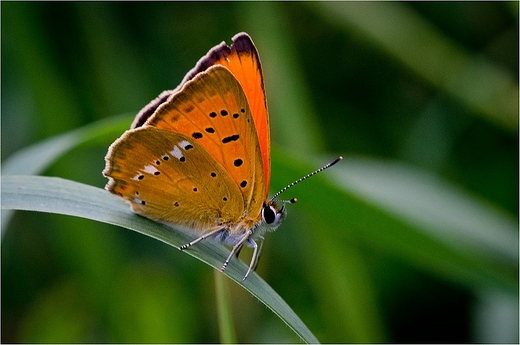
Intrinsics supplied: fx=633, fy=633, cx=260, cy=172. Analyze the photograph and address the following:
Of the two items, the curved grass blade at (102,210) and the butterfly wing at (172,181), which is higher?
the butterfly wing at (172,181)

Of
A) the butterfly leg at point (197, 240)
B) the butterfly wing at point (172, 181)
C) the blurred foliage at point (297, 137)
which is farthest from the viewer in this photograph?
the blurred foliage at point (297, 137)

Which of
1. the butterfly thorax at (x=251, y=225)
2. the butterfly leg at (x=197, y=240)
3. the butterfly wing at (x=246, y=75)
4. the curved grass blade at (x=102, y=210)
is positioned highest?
the butterfly wing at (x=246, y=75)

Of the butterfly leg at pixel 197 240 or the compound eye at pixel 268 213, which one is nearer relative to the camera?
the butterfly leg at pixel 197 240

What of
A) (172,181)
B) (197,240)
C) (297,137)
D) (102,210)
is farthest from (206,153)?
(297,137)

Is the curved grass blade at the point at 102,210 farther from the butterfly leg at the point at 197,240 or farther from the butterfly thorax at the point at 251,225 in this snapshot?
the butterfly thorax at the point at 251,225

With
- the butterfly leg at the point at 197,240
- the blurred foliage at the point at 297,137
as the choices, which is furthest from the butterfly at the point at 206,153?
the blurred foliage at the point at 297,137

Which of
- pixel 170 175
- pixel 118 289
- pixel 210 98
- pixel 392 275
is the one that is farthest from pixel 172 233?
pixel 392 275

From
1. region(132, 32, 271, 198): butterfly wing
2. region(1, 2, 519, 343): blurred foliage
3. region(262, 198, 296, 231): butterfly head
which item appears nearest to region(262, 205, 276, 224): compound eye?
region(262, 198, 296, 231): butterfly head

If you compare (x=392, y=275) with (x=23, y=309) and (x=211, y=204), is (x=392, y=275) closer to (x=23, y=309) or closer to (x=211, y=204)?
(x=211, y=204)

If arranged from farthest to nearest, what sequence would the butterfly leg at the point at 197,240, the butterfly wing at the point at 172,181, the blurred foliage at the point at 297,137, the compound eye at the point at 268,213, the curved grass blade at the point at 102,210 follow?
the blurred foliage at the point at 297,137, the compound eye at the point at 268,213, the butterfly wing at the point at 172,181, the butterfly leg at the point at 197,240, the curved grass blade at the point at 102,210

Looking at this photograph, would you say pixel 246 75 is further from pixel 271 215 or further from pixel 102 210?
pixel 102 210
